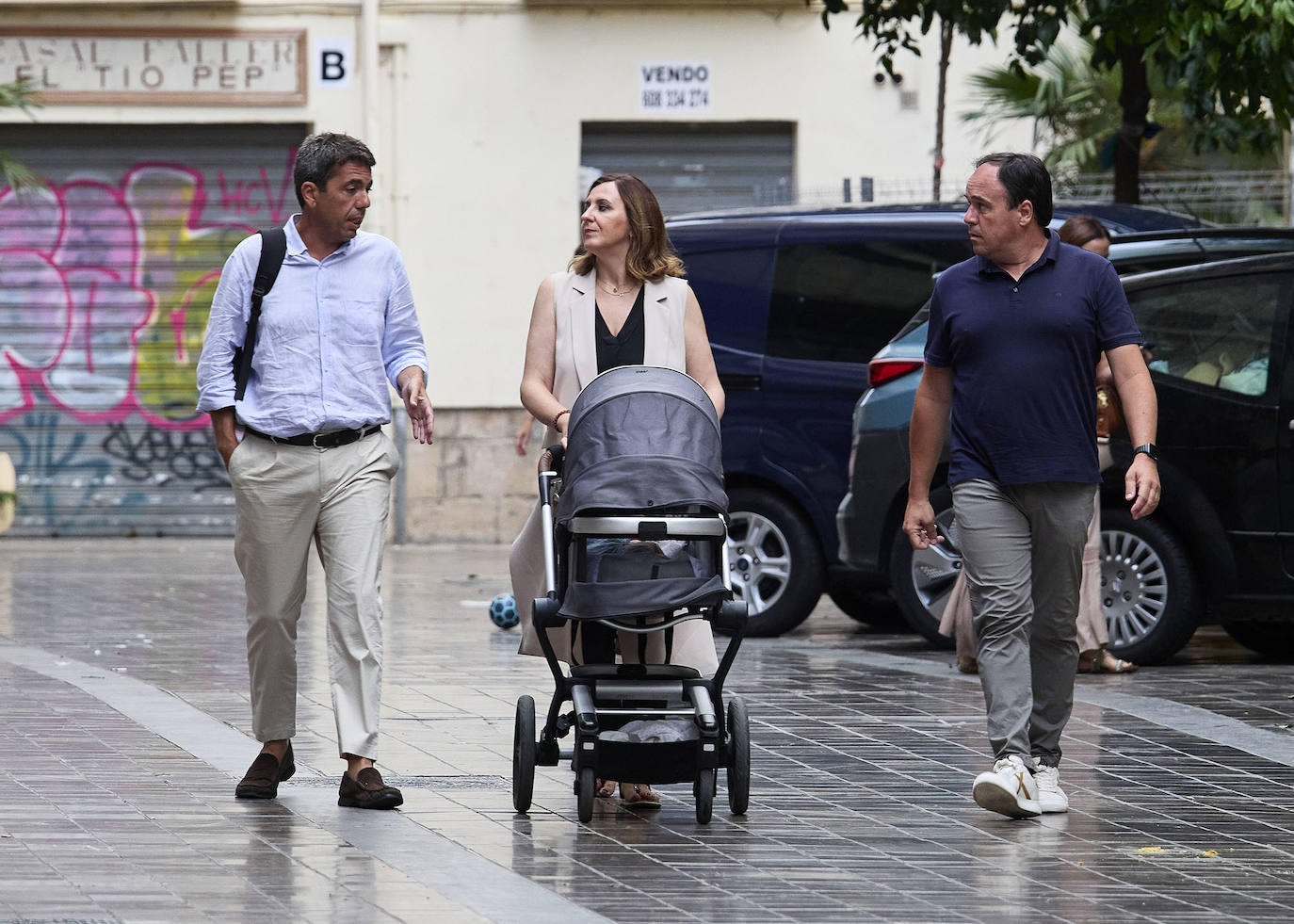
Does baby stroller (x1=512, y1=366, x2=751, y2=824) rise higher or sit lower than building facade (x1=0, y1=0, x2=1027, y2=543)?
lower

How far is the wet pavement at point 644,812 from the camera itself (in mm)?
5254

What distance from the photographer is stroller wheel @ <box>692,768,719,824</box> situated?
6.09m

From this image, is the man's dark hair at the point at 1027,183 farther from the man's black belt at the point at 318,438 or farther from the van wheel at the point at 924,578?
the van wheel at the point at 924,578

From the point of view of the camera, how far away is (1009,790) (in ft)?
20.5

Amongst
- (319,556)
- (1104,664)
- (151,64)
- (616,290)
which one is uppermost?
(151,64)

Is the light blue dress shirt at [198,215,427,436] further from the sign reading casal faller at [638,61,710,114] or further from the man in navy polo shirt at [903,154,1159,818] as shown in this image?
the sign reading casal faller at [638,61,710,114]

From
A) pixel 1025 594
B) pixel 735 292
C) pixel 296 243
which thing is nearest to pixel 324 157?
pixel 296 243

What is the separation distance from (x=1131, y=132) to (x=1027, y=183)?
291 inches

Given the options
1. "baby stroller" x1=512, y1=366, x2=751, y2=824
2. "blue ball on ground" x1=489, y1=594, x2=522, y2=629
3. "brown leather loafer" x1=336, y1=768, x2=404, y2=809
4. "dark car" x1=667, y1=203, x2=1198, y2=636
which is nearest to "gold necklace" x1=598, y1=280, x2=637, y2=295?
"baby stroller" x1=512, y1=366, x2=751, y2=824

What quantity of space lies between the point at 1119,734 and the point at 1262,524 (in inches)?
82.5

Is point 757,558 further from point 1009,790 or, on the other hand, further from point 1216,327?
point 1009,790

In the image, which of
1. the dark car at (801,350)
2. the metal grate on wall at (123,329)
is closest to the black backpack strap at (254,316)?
the dark car at (801,350)

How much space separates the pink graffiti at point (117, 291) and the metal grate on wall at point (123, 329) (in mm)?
12

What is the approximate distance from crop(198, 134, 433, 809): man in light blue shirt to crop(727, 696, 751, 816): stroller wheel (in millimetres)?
968
